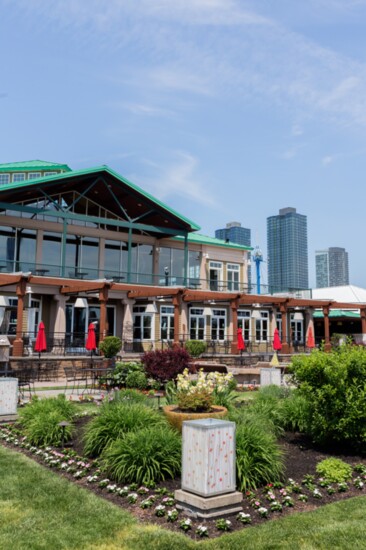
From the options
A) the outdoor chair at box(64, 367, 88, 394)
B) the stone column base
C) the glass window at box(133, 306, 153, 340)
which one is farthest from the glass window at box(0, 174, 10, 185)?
the stone column base

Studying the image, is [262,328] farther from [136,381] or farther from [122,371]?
[136,381]

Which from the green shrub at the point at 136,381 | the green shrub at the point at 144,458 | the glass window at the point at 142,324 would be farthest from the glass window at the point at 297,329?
the green shrub at the point at 144,458

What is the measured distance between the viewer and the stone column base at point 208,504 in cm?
548

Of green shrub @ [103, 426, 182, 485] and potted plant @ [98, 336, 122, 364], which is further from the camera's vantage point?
potted plant @ [98, 336, 122, 364]

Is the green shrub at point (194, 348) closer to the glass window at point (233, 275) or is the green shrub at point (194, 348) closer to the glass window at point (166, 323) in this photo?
the glass window at point (166, 323)

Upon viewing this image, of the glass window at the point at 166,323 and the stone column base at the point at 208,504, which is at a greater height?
the glass window at the point at 166,323

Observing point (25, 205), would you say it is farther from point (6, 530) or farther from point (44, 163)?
point (6, 530)

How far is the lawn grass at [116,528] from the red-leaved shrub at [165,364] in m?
10.6

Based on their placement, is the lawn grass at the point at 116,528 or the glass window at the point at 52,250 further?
the glass window at the point at 52,250

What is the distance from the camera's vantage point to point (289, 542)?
4.86m

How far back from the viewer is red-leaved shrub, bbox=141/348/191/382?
55.3 ft

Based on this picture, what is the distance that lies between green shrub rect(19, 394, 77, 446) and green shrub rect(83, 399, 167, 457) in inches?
28.2

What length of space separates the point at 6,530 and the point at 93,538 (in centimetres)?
91

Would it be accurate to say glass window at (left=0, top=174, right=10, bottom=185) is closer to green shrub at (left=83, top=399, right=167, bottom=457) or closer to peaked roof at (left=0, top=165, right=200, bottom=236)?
peaked roof at (left=0, top=165, right=200, bottom=236)
